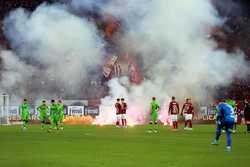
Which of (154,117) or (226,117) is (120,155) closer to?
(226,117)

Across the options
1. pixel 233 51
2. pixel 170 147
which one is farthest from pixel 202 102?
pixel 170 147

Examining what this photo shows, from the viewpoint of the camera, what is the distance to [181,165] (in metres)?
19.2

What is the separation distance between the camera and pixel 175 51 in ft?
192

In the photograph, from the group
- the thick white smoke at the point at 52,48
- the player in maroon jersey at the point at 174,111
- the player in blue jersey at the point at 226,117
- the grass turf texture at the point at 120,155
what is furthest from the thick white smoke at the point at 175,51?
the player in blue jersey at the point at 226,117

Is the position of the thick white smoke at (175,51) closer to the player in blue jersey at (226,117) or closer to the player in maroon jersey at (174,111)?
the player in maroon jersey at (174,111)

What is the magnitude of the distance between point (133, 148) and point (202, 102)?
3673 centimetres

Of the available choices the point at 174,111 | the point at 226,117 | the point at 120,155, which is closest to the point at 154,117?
the point at 174,111

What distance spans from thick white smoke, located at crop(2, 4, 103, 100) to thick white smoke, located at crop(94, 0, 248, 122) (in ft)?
13.9

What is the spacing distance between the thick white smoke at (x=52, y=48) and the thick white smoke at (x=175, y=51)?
13.9 ft

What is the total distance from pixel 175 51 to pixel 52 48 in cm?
1353

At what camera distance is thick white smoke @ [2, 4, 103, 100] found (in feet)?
200

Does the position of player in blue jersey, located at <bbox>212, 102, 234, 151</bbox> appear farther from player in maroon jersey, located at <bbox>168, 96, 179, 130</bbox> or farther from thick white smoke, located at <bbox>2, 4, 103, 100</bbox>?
thick white smoke, located at <bbox>2, 4, 103, 100</bbox>

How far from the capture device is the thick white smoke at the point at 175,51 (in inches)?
2180

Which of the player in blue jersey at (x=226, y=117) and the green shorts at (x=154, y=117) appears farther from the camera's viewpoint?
the green shorts at (x=154, y=117)
